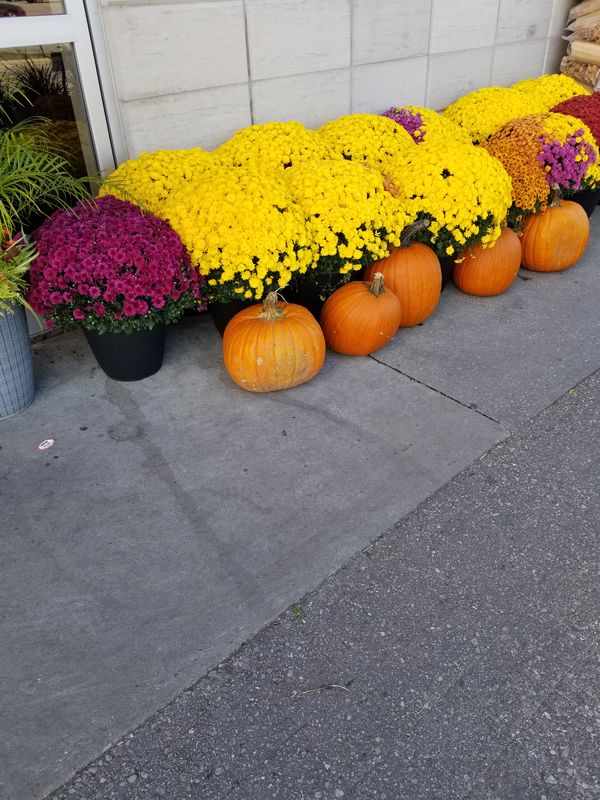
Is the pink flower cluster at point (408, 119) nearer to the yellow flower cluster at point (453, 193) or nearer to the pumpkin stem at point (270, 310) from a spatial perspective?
the yellow flower cluster at point (453, 193)

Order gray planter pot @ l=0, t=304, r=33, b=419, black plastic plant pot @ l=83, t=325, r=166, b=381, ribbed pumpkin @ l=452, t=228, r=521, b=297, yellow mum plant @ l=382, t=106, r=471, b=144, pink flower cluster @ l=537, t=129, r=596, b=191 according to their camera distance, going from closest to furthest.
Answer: gray planter pot @ l=0, t=304, r=33, b=419
black plastic plant pot @ l=83, t=325, r=166, b=381
ribbed pumpkin @ l=452, t=228, r=521, b=297
pink flower cluster @ l=537, t=129, r=596, b=191
yellow mum plant @ l=382, t=106, r=471, b=144

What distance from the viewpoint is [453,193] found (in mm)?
3783

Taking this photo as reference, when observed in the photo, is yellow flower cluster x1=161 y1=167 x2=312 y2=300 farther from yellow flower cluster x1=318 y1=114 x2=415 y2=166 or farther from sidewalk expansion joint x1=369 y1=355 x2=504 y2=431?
yellow flower cluster x1=318 y1=114 x2=415 y2=166

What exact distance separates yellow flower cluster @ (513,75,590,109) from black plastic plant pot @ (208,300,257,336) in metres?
3.35

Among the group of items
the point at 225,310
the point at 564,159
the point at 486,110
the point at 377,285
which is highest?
the point at 486,110

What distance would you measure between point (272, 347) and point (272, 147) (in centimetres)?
147

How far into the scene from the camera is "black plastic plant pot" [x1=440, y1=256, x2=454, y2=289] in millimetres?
4179

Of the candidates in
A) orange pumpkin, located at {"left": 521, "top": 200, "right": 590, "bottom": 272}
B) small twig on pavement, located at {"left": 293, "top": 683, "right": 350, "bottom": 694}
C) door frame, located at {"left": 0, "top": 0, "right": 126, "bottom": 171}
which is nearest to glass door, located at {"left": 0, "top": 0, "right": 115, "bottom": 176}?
→ door frame, located at {"left": 0, "top": 0, "right": 126, "bottom": 171}

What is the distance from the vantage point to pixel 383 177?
13.0ft

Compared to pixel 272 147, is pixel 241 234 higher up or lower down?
lower down

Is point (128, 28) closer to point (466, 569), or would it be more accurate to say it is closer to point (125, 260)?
point (125, 260)

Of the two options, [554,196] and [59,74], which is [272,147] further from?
[554,196]

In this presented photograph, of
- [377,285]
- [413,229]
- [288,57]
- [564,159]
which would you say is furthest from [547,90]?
[377,285]

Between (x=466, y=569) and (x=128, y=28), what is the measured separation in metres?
3.20
